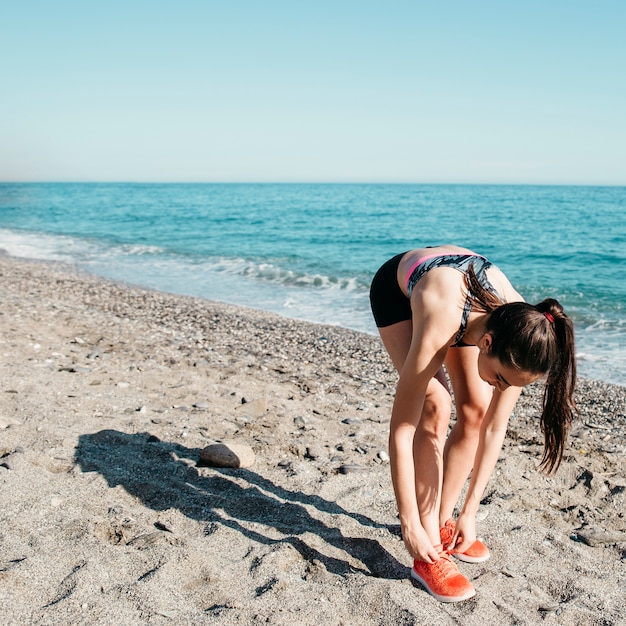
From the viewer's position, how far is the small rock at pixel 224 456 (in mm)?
4113

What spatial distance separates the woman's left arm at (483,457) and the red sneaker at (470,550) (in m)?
0.05

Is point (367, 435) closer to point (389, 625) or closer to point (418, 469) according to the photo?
point (418, 469)

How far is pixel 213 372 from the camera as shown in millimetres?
6223

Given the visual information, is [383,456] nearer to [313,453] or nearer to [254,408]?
[313,453]

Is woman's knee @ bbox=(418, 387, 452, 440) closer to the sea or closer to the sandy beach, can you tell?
the sandy beach

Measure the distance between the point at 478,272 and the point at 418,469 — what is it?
1.03m

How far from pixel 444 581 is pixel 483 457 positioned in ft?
2.02

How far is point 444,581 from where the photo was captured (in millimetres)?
2871

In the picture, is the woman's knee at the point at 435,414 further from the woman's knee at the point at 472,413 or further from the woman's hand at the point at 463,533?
the woman's hand at the point at 463,533

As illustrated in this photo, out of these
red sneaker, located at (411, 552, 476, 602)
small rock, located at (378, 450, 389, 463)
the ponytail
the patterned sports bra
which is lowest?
small rock, located at (378, 450, 389, 463)

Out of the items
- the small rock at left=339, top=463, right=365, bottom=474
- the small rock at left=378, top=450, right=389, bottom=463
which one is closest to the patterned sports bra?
the small rock at left=339, top=463, right=365, bottom=474

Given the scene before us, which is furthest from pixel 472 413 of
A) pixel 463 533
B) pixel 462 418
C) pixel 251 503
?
pixel 251 503

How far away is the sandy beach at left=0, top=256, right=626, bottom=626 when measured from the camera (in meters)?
2.75

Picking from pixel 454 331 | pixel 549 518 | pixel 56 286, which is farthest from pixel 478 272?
pixel 56 286
